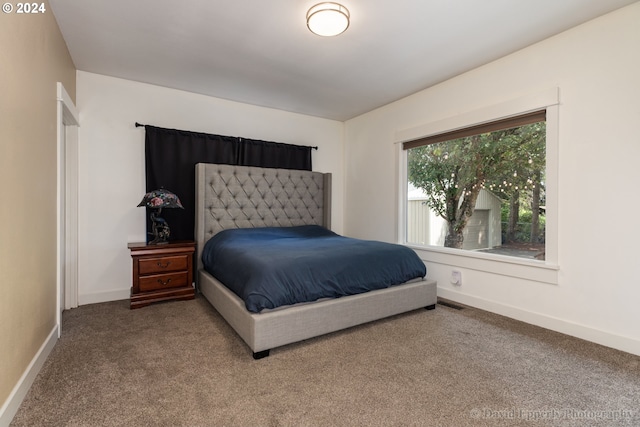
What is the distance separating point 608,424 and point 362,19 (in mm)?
2849

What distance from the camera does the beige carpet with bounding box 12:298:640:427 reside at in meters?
1.49

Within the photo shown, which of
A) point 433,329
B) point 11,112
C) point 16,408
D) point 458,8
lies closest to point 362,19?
point 458,8

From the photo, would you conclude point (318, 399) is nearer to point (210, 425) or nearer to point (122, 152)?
point (210, 425)

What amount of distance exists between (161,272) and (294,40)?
262cm

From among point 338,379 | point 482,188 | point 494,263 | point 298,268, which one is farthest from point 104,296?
point 482,188

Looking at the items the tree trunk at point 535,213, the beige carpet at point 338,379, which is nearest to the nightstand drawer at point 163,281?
the beige carpet at point 338,379

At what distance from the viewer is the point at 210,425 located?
4.66 ft

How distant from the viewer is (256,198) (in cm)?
396

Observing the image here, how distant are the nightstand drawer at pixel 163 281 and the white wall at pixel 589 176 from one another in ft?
10.3

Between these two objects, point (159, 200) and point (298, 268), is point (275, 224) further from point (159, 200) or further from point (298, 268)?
point (298, 268)

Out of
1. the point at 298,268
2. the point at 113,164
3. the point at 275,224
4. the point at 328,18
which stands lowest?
the point at 298,268

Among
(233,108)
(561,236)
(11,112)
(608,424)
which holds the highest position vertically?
(233,108)

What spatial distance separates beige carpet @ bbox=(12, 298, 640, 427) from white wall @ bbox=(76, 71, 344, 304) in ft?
2.50

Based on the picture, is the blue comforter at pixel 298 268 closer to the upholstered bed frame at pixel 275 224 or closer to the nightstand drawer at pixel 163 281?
the upholstered bed frame at pixel 275 224
